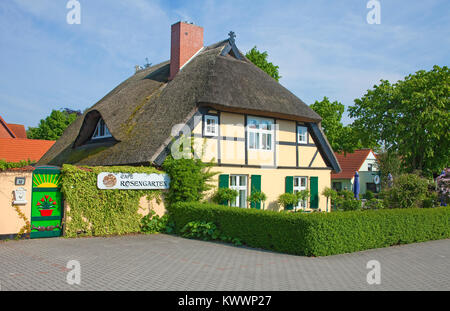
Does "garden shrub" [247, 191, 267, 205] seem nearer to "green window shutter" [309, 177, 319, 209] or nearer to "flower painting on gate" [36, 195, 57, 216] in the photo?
"green window shutter" [309, 177, 319, 209]

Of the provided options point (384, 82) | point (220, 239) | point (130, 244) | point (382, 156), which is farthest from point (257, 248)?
point (382, 156)

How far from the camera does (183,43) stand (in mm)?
19203

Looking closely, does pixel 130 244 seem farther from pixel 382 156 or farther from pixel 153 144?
pixel 382 156

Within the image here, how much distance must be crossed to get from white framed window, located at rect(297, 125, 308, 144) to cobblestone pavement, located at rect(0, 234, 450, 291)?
7.63 m

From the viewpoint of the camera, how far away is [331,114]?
98.3 ft

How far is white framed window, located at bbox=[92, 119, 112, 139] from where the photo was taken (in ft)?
55.5

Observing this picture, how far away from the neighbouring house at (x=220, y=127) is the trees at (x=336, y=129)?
33.3ft

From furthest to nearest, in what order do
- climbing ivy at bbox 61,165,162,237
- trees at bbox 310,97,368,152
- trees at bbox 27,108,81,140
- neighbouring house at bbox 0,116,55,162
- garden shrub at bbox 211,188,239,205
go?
trees at bbox 27,108,81,140 → neighbouring house at bbox 0,116,55,162 → trees at bbox 310,97,368,152 → garden shrub at bbox 211,188,239,205 → climbing ivy at bbox 61,165,162,237

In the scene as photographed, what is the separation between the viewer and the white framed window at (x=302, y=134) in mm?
17703

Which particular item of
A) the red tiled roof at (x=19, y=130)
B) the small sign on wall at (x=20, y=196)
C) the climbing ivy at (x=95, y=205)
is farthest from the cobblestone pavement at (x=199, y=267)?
the red tiled roof at (x=19, y=130)

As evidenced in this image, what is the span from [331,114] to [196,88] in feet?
57.2

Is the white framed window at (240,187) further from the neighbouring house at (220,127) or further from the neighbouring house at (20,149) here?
the neighbouring house at (20,149)

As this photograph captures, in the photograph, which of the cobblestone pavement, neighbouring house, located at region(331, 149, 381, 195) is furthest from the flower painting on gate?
neighbouring house, located at region(331, 149, 381, 195)
